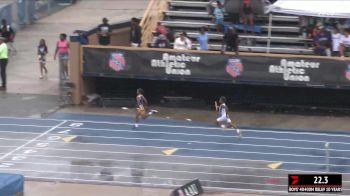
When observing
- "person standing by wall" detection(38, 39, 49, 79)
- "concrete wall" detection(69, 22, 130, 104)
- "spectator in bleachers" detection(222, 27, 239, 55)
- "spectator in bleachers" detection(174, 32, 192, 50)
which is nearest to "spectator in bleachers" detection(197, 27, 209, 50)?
"spectator in bleachers" detection(174, 32, 192, 50)

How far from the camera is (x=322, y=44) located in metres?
26.8

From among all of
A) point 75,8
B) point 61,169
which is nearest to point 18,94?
point 61,169

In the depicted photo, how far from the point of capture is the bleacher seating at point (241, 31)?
29.0 metres

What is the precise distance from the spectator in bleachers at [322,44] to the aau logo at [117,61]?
543 centimetres

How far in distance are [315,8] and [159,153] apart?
8217 mm

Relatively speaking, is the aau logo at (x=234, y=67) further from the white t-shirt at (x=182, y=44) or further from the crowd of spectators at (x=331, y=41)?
the crowd of spectators at (x=331, y=41)

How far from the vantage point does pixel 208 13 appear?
31203 millimetres

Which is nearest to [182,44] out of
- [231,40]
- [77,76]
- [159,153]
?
[231,40]

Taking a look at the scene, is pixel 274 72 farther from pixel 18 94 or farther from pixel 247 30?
pixel 18 94

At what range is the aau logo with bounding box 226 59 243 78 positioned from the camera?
25406 mm

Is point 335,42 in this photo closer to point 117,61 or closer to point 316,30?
point 316,30

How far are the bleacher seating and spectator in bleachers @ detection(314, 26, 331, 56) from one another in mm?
1002

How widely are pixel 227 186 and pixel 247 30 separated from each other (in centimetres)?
1164

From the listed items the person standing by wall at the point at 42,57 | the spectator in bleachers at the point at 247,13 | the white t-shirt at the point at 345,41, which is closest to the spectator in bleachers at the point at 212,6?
the spectator in bleachers at the point at 247,13
